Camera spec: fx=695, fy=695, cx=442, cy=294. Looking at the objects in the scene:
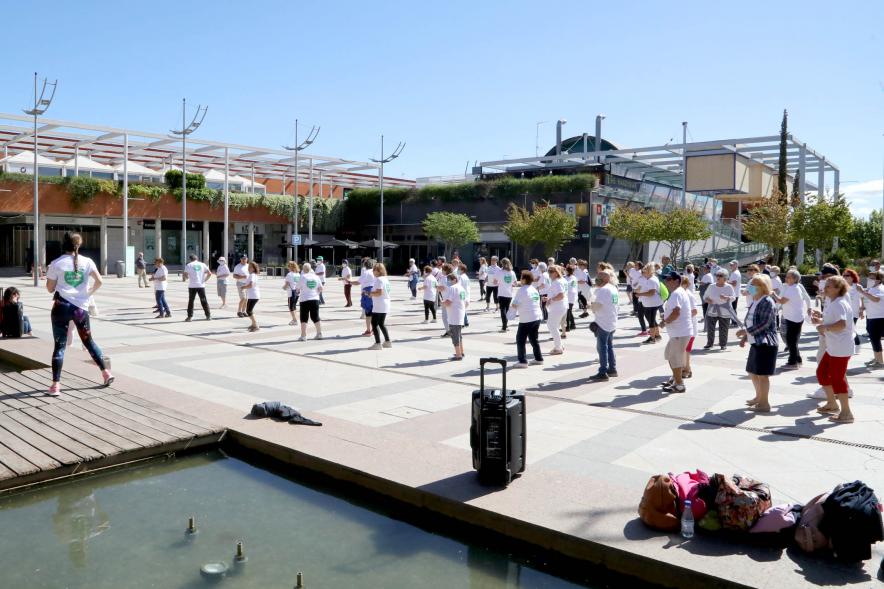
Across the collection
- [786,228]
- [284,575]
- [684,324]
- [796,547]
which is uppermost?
[786,228]

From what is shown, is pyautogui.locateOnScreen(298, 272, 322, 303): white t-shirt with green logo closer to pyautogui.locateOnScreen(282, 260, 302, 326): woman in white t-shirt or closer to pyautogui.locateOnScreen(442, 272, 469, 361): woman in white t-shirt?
pyautogui.locateOnScreen(282, 260, 302, 326): woman in white t-shirt

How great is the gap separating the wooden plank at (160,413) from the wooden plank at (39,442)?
1.05 m

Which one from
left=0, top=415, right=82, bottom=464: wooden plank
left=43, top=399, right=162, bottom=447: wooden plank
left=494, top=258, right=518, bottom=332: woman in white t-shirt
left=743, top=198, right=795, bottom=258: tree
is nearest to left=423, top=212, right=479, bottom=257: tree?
left=743, top=198, right=795, bottom=258: tree

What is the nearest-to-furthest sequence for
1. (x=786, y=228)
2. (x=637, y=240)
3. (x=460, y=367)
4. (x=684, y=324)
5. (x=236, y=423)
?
(x=236, y=423) → (x=684, y=324) → (x=460, y=367) → (x=786, y=228) → (x=637, y=240)

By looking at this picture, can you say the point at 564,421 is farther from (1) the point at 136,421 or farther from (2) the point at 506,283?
(2) the point at 506,283

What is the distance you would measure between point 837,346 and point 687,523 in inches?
164

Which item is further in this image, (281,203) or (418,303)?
(281,203)

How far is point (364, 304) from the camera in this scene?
15062 mm

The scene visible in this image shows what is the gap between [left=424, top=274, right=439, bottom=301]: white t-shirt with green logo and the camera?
17734mm

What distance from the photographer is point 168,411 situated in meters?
7.61

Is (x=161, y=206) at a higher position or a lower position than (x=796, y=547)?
higher

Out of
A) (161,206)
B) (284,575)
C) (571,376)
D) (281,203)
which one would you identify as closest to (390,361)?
(571,376)

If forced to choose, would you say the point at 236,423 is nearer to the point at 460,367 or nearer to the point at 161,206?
the point at 460,367

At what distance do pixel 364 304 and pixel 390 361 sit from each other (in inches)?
144
